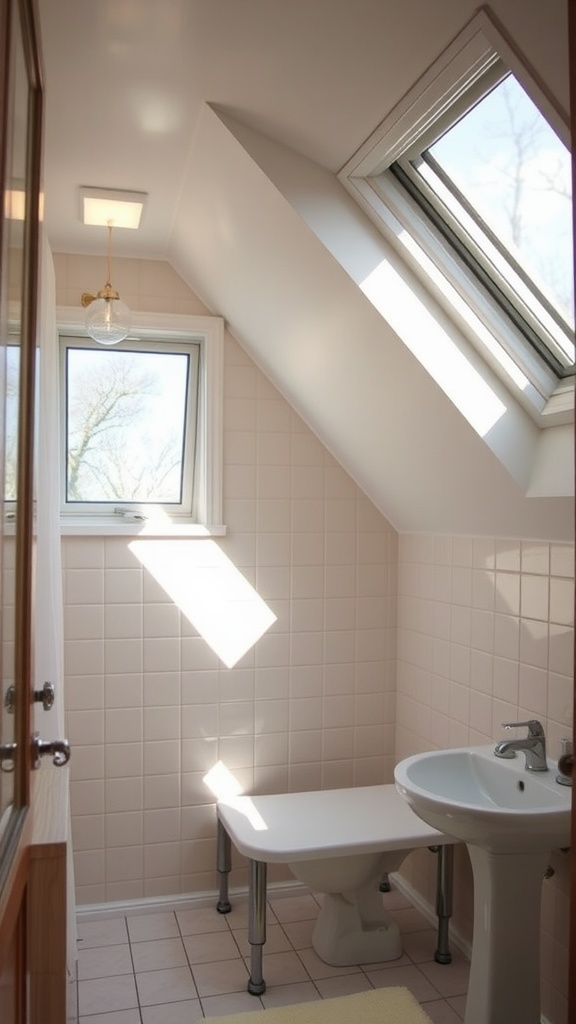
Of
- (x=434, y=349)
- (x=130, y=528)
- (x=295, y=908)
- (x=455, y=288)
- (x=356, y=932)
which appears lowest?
(x=295, y=908)

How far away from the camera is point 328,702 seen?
3295 millimetres

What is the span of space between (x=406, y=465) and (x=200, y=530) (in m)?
0.85

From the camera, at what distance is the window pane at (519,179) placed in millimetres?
1776

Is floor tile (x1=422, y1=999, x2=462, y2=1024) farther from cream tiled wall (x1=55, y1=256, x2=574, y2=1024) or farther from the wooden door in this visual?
the wooden door

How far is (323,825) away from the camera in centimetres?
269

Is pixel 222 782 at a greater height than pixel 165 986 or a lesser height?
greater

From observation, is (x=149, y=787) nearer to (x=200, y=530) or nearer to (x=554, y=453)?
(x=200, y=530)

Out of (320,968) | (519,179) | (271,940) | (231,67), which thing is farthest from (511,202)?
(271,940)

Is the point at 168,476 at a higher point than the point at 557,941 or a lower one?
higher

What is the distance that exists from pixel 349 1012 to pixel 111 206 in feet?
8.44

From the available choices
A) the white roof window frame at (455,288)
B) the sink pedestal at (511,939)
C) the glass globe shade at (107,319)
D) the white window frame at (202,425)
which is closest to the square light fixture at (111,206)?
the glass globe shade at (107,319)

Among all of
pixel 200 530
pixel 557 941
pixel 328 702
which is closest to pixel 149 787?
pixel 328 702

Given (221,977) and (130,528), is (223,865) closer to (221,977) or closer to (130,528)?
(221,977)

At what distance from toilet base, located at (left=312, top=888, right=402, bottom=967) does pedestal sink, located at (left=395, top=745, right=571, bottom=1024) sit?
1.95 feet
